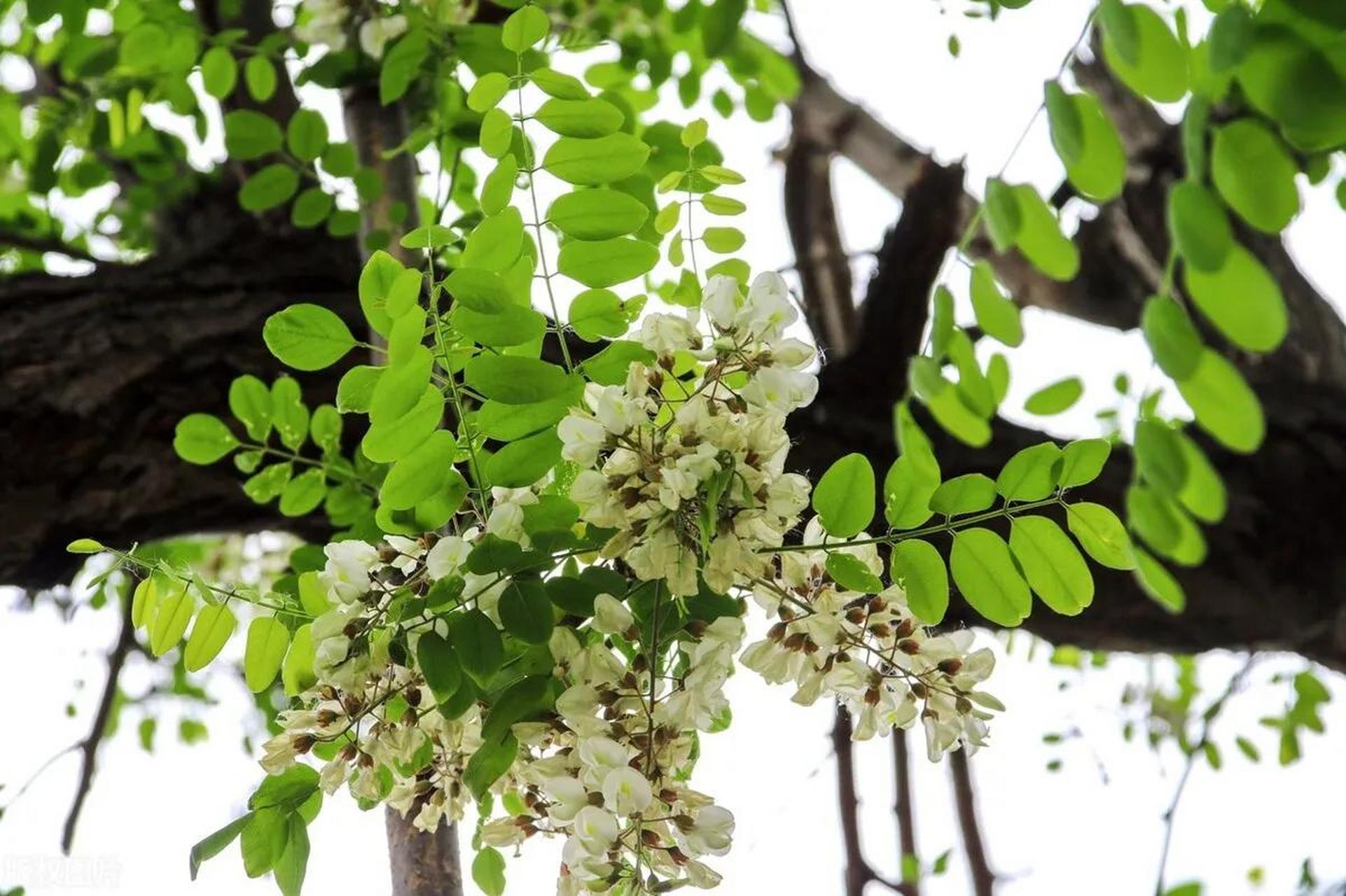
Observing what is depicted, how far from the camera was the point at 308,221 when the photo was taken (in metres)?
1.47

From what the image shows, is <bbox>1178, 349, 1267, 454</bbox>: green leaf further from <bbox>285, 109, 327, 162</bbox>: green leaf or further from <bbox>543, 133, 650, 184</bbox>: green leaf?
<bbox>285, 109, 327, 162</bbox>: green leaf

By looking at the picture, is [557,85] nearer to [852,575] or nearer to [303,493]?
[852,575]

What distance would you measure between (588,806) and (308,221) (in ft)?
3.35

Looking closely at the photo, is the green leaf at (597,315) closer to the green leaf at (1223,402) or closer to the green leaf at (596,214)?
the green leaf at (596,214)

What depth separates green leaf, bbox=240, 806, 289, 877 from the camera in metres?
0.73

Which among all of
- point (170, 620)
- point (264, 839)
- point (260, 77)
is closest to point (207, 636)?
point (170, 620)

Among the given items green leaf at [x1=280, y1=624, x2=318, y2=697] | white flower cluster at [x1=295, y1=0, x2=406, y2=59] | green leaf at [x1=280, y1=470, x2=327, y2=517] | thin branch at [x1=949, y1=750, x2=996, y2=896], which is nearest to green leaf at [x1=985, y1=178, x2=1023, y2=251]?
Result: green leaf at [x1=280, y1=624, x2=318, y2=697]

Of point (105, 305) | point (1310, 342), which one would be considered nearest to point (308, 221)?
point (105, 305)

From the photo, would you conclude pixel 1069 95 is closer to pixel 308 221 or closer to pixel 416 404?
pixel 416 404

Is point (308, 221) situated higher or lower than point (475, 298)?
higher

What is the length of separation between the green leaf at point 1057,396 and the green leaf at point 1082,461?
0.15 meters

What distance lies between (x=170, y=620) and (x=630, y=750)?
336 mm

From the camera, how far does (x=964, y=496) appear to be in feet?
2.45

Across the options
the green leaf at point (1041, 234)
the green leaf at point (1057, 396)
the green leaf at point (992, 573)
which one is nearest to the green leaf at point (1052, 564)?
the green leaf at point (992, 573)
